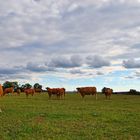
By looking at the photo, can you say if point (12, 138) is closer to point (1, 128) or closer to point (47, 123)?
point (1, 128)

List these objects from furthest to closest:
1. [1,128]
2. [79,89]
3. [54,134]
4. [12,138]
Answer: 1. [79,89]
2. [1,128]
3. [54,134]
4. [12,138]

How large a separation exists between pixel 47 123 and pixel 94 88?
174ft

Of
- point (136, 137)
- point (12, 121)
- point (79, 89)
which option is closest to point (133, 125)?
point (136, 137)

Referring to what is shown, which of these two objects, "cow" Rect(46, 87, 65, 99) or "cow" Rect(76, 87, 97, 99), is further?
"cow" Rect(76, 87, 97, 99)

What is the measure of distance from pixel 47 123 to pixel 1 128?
2.73m

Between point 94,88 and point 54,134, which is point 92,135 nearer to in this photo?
point 54,134

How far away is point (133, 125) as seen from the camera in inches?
717

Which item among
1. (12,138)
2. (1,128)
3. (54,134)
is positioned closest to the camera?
(12,138)

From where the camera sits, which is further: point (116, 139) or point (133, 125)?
point (133, 125)

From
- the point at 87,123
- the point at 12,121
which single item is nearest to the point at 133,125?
the point at 87,123

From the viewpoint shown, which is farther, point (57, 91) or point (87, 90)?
point (87, 90)

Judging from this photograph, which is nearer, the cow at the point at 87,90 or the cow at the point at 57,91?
the cow at the point at 57,91

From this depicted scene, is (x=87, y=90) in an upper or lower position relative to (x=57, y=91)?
upper

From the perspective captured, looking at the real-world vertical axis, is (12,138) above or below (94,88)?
below
